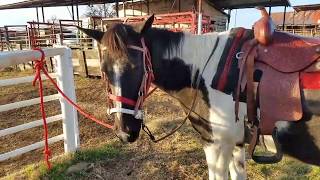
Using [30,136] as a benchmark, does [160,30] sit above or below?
above

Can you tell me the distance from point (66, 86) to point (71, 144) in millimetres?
750

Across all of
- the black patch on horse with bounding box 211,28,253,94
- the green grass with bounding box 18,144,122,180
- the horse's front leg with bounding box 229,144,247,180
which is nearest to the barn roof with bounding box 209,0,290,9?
the green grass with bounding box 18,144,122,180

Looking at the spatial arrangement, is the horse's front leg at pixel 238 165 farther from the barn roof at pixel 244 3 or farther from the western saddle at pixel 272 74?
the barn roof at pixel 244 3

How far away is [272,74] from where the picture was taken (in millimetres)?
1991

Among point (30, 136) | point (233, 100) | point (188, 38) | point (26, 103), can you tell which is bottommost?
point (30, 136)

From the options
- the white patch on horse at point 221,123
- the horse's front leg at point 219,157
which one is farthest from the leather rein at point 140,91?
the horse's front leg at point 219,157

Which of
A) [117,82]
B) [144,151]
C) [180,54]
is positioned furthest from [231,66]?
[144,151]

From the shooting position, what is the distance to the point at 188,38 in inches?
91.7

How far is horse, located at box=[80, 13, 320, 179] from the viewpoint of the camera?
2.03 m

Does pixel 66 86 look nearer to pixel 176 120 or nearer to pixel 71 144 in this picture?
pixel 71 144

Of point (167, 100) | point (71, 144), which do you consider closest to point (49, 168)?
point (71, 144)

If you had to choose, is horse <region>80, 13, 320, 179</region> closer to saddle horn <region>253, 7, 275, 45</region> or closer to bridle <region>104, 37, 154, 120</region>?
bridle <region>104, 37, 154, 120</region>

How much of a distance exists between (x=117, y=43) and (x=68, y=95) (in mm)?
2026

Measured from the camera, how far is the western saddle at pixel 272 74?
193 cm
